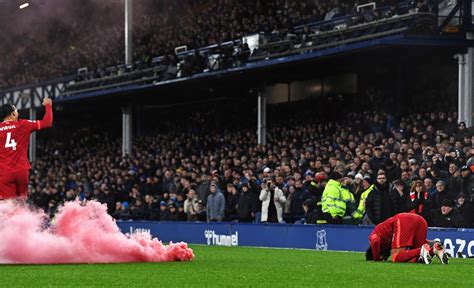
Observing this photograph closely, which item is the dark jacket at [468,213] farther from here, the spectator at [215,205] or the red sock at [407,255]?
the spectator at [215,205]

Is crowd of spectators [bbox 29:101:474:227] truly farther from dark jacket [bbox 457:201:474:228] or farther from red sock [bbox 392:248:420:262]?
red sock [bbox 392:248:420:262]

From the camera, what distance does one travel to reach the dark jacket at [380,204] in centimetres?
2248

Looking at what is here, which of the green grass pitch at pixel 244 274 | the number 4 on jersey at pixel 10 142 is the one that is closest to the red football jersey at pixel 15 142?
the number 4 on jersey at pixel 10 142

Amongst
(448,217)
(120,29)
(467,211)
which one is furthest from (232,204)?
(120,29)

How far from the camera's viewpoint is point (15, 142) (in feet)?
50.2

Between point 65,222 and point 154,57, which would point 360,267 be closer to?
point 65,222

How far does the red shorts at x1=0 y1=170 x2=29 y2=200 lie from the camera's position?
15102 millimetres

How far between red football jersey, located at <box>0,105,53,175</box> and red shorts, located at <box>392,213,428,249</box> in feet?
16.4

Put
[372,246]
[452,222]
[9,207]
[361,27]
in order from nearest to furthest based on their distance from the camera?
1. [9,207]
2. [372,246]
3. [452,222]
4. [361,27]

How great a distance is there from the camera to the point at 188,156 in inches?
1623

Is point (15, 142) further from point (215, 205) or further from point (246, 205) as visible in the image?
point (215, 205)

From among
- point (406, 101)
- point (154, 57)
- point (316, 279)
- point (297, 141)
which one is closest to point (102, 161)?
point (154, 57)

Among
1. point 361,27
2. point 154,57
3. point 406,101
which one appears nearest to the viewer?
point 361,27

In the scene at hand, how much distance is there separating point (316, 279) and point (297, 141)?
2207 cm
